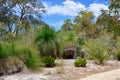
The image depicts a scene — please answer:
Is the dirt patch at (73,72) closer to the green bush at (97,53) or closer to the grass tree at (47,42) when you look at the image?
the green bush at (97,53)

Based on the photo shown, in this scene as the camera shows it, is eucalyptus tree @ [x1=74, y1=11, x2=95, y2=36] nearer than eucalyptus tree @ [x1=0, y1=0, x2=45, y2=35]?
No

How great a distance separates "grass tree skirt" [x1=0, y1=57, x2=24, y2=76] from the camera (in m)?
12.1

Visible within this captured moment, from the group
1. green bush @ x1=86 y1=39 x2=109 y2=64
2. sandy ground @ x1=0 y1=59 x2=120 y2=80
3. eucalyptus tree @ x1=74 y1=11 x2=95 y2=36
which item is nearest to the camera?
sandy ground @ x1=0 y1=59 x2=120 y2=80

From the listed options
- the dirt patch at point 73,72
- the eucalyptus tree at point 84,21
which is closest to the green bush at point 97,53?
the dirt patch at point 73,72

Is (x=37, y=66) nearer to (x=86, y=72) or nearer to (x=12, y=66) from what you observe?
(x=12, y=66)

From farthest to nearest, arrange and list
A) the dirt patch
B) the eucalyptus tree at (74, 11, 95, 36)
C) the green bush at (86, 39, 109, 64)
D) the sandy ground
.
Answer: the eucalyptus tree at (74, 11, 95, 36)
the green bush at (86, 39, 109, 64)
the dirt patch
the sandy ground

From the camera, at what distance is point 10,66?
1221 centimetres

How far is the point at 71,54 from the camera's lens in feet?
63.4

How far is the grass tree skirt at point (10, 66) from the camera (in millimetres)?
12141

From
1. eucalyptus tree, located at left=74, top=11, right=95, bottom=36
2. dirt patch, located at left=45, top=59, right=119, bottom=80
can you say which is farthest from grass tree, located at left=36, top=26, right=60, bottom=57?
eucalyptus tree, located at left=74, top=11, right=95, bottom=36

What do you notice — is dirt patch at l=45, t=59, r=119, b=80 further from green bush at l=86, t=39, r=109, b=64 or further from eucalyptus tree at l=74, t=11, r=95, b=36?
eucalyptus tree at l=74, t=11, r=95, b=36

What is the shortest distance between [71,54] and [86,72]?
5641 mm

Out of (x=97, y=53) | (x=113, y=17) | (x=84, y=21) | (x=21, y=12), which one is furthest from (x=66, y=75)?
(x=84, y=21)

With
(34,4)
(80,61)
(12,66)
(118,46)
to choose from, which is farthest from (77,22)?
(12,66)
